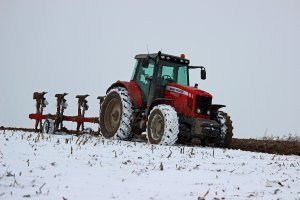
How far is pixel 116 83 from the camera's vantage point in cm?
1207

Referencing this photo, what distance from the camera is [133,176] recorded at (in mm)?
5043

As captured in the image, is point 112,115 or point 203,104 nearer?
point 203,104

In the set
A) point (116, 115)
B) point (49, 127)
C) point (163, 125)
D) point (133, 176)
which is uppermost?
point (116, 115)

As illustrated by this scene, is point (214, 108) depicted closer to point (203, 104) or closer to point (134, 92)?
point (203, 104)

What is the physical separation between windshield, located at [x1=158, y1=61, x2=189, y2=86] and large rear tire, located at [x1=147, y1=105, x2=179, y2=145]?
140cm

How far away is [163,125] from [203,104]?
1491mm

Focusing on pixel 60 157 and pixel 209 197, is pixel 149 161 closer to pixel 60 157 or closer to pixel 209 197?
pixel 60 157

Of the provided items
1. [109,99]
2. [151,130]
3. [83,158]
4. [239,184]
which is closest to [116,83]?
[109,99]

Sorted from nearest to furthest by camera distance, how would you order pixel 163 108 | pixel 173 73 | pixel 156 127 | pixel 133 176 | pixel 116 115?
1. pixel 133 176
2. pixel 163 108
3. pixel 156 127
4. pixel 173 73
5. pixel 116 115

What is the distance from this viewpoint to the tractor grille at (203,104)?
1024cm

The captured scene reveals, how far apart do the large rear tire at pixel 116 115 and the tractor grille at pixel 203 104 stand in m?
1.99

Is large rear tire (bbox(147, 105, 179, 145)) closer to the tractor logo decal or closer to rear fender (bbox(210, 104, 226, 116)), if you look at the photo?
the tractor logo decal

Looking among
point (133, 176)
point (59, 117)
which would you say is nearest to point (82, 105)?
point (59, 117)

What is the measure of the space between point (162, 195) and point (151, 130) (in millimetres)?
5969
